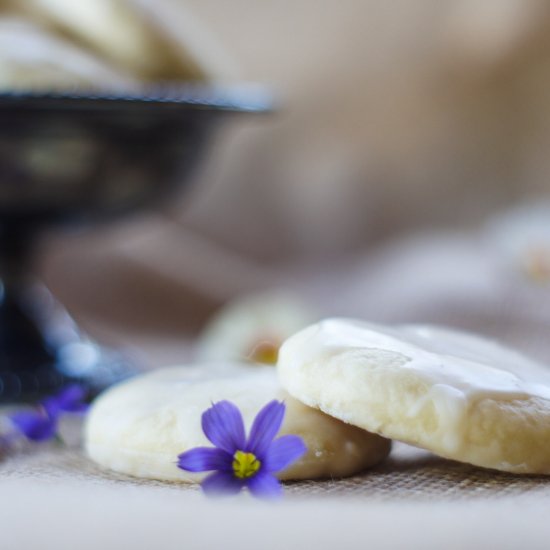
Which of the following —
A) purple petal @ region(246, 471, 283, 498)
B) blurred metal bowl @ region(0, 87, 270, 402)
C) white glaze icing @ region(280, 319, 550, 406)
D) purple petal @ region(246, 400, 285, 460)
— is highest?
blurred metal bowl @ region(0, 87, 270, 402)

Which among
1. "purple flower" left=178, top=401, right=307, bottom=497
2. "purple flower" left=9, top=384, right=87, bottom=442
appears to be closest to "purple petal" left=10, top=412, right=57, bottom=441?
"purple flower" left=9, top=384, right=87, bottom=442

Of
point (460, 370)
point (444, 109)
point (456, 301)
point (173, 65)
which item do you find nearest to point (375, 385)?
point (460, 370)

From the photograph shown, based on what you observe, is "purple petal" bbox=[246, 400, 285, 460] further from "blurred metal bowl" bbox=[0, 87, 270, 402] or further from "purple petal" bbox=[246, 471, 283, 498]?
"blurred metal bowl" bbox=[0, 87, 270, 402]

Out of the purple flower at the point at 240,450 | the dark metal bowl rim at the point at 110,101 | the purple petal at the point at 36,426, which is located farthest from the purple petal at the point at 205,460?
the dark metal bowl rim at the point at 110,101

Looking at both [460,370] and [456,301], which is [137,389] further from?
[456,301]

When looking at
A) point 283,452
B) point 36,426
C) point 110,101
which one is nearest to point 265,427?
point 283,452

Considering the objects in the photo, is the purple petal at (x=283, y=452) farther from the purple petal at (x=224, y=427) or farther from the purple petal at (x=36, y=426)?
the purple petal at (x=36, y=426)

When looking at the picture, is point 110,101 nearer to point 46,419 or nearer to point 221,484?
point 46,419
